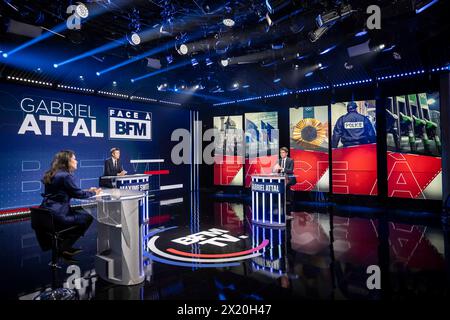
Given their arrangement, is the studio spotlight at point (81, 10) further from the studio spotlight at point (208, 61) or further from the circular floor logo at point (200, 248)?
the circular floor logo at point (200, 248)

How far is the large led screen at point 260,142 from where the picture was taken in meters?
A: 8.18

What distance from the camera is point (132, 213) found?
2670mm

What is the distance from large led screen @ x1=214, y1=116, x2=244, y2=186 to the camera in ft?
29.0

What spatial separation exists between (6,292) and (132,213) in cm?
136

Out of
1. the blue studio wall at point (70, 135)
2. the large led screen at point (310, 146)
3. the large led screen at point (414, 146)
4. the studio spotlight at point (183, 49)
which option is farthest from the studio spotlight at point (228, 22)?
the large led screen at point (414, 146)

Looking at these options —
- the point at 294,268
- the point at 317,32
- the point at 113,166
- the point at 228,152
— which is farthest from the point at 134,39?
the point at 228,152

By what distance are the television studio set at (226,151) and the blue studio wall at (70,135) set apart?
36 millimetres

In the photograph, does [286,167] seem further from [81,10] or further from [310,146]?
[81,10]

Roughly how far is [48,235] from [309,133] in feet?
21.6

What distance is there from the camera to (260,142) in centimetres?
843

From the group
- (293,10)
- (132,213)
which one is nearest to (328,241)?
(132,213)

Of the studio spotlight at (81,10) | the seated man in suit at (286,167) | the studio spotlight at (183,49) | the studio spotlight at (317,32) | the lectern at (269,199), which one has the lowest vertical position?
the lectern at (269,199)

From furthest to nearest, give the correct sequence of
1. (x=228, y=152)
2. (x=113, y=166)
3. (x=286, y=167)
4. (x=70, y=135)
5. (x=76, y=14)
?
(x=228, y=152), (x=70, y=135), (x=113, y=166), (x=286, y=167), (x=76, y=14)

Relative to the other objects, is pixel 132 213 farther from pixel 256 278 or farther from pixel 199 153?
pixel 199 153
